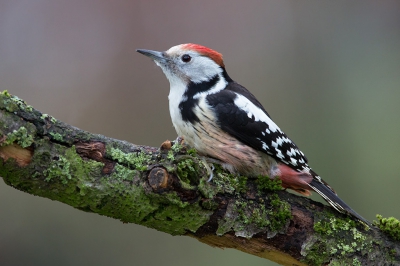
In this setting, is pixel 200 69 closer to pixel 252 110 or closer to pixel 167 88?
pixel 252 110

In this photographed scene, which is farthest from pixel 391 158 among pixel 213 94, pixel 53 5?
pixel 53 5

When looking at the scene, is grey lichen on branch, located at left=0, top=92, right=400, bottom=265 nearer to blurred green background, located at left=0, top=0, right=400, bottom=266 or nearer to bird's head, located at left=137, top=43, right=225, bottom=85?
bird's head, located at left=137, top=43, right=225, bottom=85

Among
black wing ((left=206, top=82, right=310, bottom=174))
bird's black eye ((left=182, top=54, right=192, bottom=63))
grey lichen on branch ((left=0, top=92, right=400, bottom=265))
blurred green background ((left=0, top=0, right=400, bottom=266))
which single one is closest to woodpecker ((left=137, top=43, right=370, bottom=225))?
black wing ((left=206, top=82, right=310, bottom=174))

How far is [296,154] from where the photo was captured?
288cm

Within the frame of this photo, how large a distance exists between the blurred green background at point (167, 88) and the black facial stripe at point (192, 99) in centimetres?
118

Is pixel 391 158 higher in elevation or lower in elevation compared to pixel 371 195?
higher

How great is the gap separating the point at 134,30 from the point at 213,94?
2124 mm

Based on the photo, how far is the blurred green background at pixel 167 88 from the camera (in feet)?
14.7

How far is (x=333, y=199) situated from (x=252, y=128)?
2.06ft

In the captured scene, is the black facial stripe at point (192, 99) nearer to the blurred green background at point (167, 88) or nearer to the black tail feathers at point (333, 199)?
the black tail feathers at point (333, 199)

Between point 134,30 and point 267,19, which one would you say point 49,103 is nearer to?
point 134,30

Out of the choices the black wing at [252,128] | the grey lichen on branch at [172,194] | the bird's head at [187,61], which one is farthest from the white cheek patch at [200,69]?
the grey lichen on branch at [172,194]

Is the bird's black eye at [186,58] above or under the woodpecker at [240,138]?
above

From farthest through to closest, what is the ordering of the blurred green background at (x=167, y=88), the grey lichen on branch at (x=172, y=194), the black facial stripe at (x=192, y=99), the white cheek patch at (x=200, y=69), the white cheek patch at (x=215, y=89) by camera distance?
1. the blurred green background at (x=167, y=88)
2. the white cheek patch at (x=200, y=69)
3. the white cheek patch at (x=215, y=89)
4. the black facial stripe at (x=192, y=99)
5. the grey lichen on branch at (x=172, y=194)
